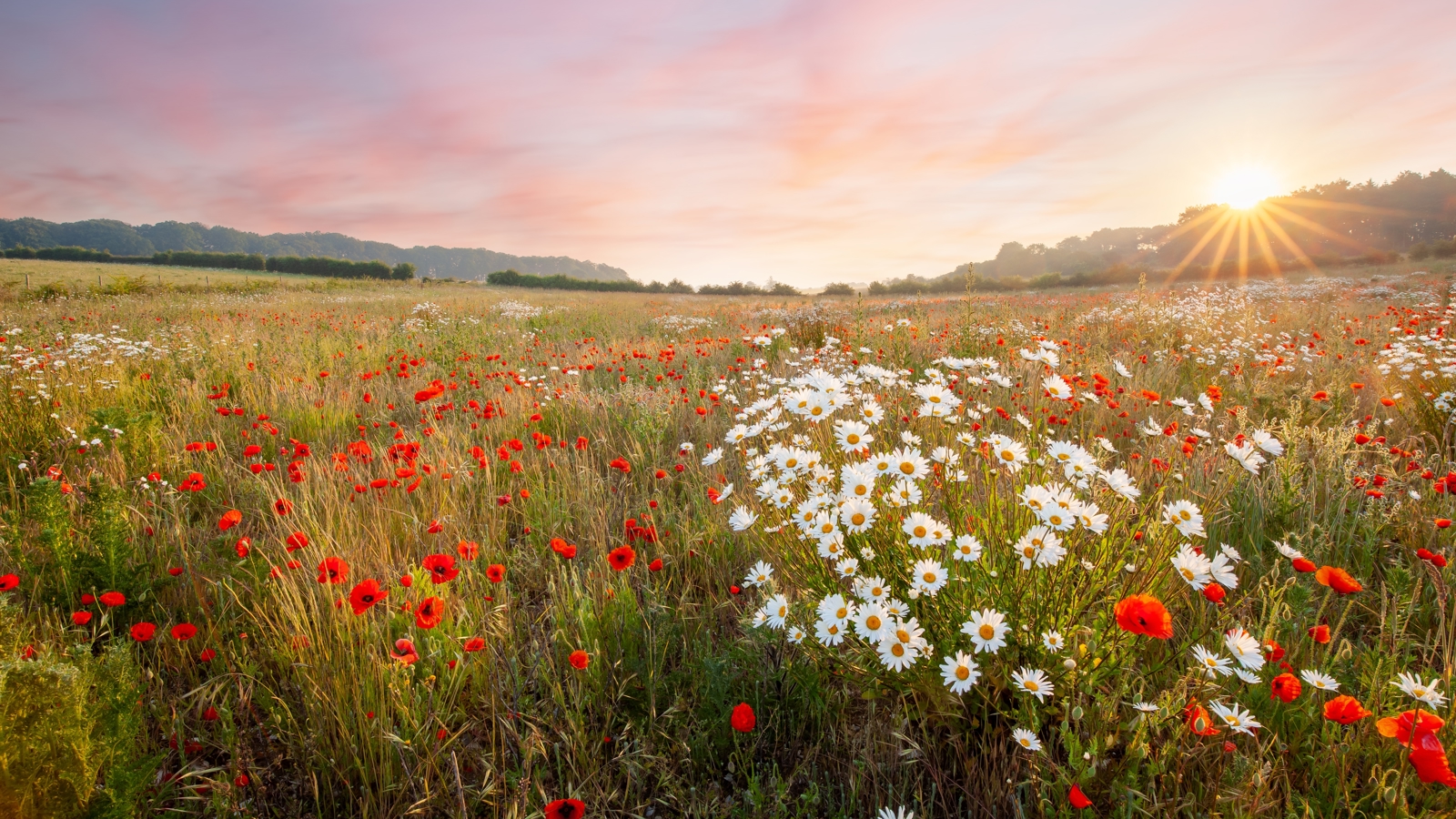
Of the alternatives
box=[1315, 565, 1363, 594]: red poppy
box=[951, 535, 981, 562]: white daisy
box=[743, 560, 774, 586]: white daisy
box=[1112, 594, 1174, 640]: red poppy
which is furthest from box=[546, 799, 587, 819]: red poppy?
box=[1315, 565, 1363, 594]: red poppy

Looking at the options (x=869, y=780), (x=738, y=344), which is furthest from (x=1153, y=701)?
(x=738, y=344)

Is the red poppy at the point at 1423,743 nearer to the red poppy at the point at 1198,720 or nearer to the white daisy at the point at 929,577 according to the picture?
the red poppy at the point at 1198,720

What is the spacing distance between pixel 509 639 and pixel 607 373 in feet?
16.3

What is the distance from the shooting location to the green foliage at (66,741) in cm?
129

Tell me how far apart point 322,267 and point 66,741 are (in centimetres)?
8025

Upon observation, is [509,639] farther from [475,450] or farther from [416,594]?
[475,450]

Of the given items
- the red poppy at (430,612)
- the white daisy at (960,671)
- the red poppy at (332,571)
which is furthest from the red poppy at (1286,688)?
the red poppy at (332,571)

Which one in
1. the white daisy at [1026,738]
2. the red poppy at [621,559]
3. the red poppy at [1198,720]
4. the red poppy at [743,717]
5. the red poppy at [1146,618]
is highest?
the red poppy at [1146,618]

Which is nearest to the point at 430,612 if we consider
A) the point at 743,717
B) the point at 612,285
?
the point at 743,717

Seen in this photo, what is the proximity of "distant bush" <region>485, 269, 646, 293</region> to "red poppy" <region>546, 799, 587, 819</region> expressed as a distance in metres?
49.2

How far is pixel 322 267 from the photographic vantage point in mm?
65188

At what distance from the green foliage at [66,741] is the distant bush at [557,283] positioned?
48876mm

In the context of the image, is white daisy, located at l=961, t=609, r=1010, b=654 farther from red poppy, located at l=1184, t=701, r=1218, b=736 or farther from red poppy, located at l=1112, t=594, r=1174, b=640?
red poppy, located at l=1184, t=701, r=1218, b=736

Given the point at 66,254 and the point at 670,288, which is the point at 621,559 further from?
the point at 66,254
